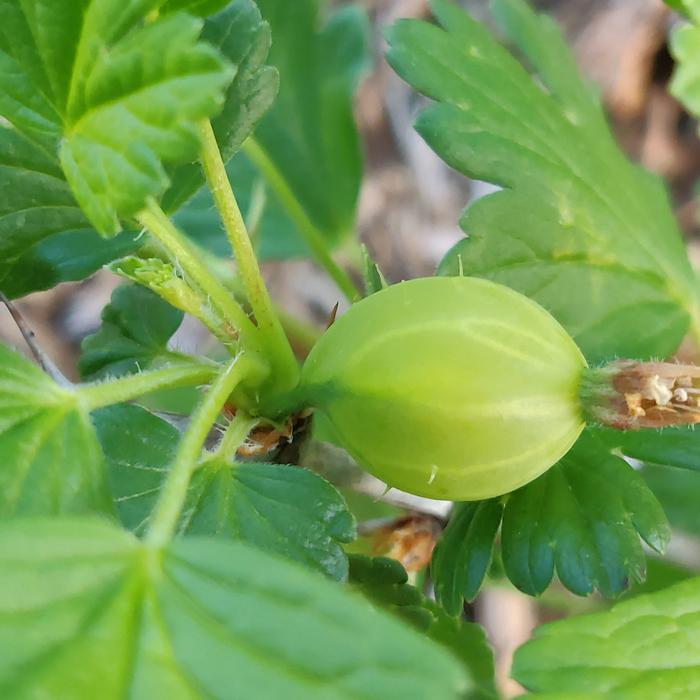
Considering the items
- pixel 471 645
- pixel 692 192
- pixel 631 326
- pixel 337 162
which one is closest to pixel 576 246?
pixel 631 326

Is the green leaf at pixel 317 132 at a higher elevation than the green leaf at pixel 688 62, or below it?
below

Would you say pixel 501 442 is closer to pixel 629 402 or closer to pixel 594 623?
pixel 629 402

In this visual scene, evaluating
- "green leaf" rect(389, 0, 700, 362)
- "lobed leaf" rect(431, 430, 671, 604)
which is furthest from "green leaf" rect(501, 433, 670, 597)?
"green leaf" rect(389, 0, 700, 362)

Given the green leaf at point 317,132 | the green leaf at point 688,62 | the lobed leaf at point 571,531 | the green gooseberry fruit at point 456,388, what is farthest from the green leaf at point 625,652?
the green leaf at point 317,132

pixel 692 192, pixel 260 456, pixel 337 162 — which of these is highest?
pixel 260 456

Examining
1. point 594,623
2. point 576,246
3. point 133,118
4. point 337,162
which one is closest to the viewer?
point 133,118

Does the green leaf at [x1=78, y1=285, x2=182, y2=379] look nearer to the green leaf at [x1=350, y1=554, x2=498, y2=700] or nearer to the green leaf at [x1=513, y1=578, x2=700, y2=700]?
the green leaf at [x1=350, y1=554, x2=498, y2=700]

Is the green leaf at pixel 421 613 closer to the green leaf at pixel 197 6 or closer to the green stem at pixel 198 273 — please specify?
the green stem at pixel 198 273
